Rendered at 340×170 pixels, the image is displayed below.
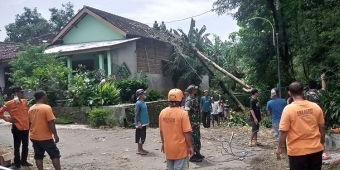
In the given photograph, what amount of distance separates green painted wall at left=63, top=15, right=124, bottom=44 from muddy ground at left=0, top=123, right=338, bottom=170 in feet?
37.0

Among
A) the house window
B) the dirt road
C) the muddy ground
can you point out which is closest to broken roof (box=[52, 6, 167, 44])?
the house window

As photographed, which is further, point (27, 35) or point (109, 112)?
point (27, 35)

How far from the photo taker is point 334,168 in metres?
8.23

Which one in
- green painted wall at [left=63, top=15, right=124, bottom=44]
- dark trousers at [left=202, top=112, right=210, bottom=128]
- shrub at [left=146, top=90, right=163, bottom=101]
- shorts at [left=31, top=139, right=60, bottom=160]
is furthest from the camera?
green painted wall at [left=63, top=15, right=124, bottom=44]

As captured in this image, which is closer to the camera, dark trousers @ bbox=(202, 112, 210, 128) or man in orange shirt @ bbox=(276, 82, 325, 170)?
man in orange shirt @ bbox=(276, 82, 325, 170)

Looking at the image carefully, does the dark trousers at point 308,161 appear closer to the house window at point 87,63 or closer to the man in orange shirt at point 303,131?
the man in orange shirt at point 303,131

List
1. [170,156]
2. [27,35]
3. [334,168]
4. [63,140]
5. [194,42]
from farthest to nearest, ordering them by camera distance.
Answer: [27,35], [194,42], [63,140], [334,168], [170,156]

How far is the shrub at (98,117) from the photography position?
1758 centimetres

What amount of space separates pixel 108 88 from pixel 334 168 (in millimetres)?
12700

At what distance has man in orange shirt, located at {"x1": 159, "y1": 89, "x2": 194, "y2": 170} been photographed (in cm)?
663

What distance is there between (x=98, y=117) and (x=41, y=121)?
9720mm

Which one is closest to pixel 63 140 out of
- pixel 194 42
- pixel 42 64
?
pixel 42 64

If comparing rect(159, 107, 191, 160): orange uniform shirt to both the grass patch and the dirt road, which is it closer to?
the dirt road

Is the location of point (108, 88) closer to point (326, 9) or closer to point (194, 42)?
point (326, 9)
